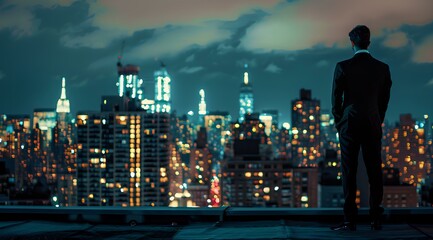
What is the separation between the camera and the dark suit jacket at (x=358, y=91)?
28.9 ft

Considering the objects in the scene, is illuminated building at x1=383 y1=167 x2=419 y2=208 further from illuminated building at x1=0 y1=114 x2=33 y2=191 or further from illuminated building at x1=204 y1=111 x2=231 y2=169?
illuminated building at x1=204 y1=111 x2=231 y2=169

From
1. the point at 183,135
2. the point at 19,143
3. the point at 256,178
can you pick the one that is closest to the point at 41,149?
the point at 19,143

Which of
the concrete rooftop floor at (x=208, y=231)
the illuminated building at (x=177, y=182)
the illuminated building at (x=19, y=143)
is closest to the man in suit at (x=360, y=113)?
the concrete rooftop floor at (x=208, y=231)

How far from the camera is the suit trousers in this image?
8.84 m

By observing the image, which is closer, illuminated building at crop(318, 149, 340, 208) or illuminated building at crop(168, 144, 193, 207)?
illuminated building at crop(318, 149, 340, 208)

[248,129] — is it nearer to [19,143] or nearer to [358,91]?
[19,143]

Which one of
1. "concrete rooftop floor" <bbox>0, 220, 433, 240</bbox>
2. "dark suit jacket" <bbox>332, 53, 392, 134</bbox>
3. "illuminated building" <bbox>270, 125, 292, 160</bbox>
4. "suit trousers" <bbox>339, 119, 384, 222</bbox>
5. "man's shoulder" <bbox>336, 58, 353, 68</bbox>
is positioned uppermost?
"illuminated building" <bbox>270, 125, 292, 160</bbox>

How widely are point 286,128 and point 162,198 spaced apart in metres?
62.0

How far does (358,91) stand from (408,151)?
5077 inches

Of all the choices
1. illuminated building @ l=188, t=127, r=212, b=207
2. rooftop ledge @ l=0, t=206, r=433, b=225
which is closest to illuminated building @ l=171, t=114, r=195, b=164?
illuminated building @ l=188, t=127, r=212, b=207

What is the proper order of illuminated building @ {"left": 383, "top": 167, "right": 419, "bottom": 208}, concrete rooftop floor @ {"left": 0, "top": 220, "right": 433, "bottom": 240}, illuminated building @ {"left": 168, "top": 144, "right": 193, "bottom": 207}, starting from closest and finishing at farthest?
concrete rooftop floor @ {"left": 0, "top": 220, "right": 433, "bottom": 240}
illuminated building @ {"left": 383, "top": 167, "right": 419, "bottom": 208}
illuminated building @ {"left": 168, "top": 144, "right": 193, "bottom": 207}

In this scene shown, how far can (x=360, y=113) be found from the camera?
880 cm

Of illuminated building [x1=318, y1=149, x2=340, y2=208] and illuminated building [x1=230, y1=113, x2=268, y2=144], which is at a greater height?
illuminated building [x1=230, y1=113, x2=268, y2=144]

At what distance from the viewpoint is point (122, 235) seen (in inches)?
348
